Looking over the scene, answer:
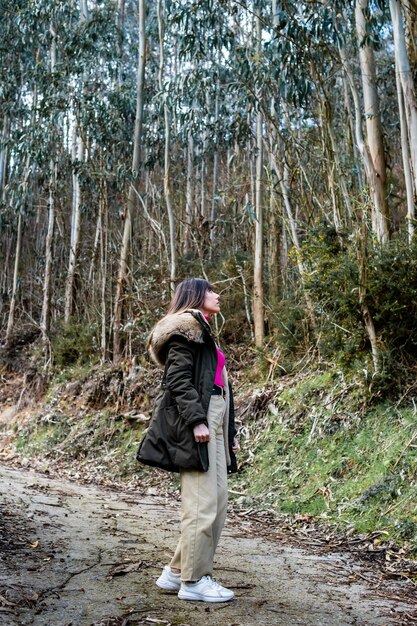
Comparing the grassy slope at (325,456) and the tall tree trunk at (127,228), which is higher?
the tall tree trunk at (127,228)

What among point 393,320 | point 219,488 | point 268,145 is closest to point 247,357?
point 268,145

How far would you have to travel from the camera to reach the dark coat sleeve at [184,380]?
3779mm

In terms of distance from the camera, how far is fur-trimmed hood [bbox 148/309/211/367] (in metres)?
3.96

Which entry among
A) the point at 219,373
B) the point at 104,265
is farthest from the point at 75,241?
the point at 219,373

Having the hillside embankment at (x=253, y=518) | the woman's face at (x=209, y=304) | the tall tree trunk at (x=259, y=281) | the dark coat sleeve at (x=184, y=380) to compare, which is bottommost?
the hillside embankment at (x=253, y=518)

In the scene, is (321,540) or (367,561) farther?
(321,540)

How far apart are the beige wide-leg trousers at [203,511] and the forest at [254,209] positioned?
7.79 ft

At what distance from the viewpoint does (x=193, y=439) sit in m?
3.81

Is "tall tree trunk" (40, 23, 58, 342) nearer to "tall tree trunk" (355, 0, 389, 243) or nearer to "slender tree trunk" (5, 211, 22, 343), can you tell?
"slender tree trunk" (5, 211, 22, 343)

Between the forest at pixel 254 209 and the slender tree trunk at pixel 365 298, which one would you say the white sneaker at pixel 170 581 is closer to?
the forest at pixel 254 209

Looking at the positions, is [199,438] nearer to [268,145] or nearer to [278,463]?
[278,463]

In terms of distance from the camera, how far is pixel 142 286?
13.4 m

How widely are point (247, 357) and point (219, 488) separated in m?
8.27

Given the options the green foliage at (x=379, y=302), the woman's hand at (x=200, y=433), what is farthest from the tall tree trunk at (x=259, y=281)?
the woman's hand at (x=200, y=433)
